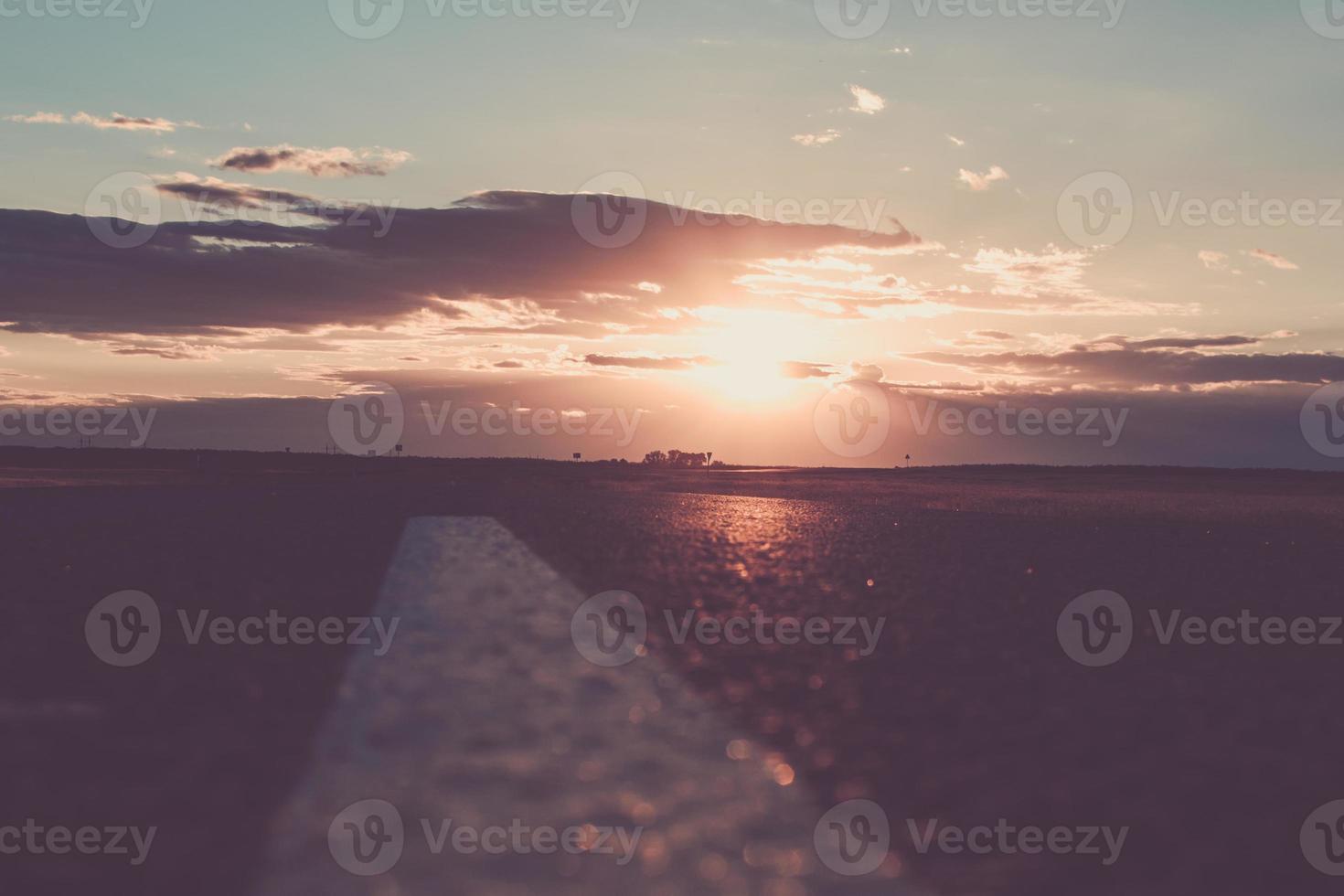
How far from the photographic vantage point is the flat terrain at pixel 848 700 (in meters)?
8.87

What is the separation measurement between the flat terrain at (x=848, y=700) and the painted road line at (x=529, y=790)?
0.52 feet

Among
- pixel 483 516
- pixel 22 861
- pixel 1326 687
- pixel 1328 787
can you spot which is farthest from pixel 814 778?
pixel 483 516

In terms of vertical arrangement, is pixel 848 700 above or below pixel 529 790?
above

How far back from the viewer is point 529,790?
33.3ft

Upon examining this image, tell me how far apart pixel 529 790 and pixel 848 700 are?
4.76 m

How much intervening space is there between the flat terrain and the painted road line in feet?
0.52

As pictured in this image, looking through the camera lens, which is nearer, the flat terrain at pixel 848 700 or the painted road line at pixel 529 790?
the painted road line at pixel 529 790

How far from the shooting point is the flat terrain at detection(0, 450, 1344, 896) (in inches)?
349

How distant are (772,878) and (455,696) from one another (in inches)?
245

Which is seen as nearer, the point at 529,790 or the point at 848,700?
the point at 529,790

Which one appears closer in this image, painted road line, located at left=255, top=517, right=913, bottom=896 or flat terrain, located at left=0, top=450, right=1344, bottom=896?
painted road line, located at left=255, top=517, right=913, bottom=896

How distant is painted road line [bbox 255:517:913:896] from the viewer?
829 centimetres

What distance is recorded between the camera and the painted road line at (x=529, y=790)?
326 inches

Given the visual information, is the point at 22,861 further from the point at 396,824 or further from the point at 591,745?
the point at 591,745
